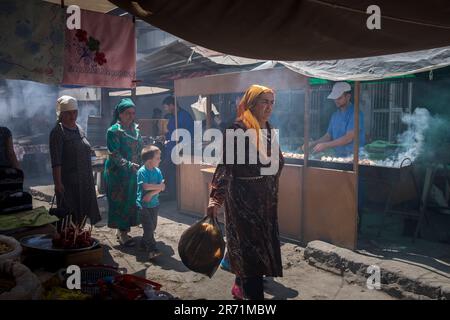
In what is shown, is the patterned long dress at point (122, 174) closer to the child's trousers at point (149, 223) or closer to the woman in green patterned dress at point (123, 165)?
the woman in green patterned dress at point (123, 165)

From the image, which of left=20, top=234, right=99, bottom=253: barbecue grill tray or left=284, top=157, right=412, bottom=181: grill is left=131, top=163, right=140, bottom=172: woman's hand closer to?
left=284, top=157, right=412, bottom=181: grill

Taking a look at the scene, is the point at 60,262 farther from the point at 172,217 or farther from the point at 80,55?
the point at 172,217

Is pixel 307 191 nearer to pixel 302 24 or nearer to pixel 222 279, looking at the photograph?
pixel 222 279

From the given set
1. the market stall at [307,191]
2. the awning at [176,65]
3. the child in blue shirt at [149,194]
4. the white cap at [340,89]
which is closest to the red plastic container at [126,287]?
the child in blue shirt at [149,194]

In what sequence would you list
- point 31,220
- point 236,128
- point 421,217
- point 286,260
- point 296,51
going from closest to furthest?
point 296,51 → point 31,220 → point 236,128 → point 286,260 → point 421,217

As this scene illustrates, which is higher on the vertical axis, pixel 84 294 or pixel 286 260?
pixel 84 294

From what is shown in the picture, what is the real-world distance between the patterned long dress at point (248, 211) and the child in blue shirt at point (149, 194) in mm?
2172

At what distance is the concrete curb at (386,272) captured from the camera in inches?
176

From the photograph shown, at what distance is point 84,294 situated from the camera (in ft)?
7.77

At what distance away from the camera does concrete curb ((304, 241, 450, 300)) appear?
446 cm

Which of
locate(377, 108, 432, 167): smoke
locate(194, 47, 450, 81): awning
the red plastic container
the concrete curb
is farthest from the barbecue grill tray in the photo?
locate(377, 108, 432, 167): smoke

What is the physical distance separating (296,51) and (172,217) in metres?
5.84

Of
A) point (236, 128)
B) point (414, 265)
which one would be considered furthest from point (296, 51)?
point (414, 265)

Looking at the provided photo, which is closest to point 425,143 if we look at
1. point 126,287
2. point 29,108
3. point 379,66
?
point 379,66
